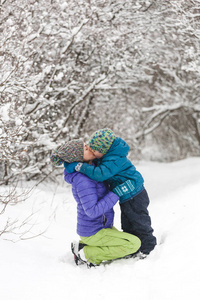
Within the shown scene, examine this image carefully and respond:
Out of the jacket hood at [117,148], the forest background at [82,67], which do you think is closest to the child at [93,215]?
the jacket hood at [117,148]

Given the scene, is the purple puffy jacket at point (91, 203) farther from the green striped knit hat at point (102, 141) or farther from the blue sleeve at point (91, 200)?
the green striped knit hat at point (102, 141)

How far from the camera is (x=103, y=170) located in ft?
10.6

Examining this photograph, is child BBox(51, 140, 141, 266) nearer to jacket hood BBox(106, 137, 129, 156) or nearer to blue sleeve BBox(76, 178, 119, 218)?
blue sleeve BBox(76, 178, 119, 218)

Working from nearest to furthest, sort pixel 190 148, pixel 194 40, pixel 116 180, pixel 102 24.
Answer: pixel 116 180 < pixel 102 24 < pixel 194 40 < pixel 190 148

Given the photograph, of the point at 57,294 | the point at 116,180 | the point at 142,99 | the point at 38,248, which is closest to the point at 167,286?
the point at 57,294

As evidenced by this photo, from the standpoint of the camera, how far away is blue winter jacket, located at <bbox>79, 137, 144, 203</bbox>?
3.22 metres

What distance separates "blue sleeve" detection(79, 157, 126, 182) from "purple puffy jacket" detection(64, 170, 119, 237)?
71mm

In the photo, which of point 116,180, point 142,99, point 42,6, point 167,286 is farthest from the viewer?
point 142,99

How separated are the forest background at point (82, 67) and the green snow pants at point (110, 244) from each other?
186 cm

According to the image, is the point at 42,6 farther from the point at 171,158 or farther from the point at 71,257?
the point at 171,158

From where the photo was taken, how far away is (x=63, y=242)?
428 centimetres

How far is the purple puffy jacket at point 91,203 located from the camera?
3.20 meters

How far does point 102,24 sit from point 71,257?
6.47 meters

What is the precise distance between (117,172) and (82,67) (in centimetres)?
632
